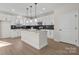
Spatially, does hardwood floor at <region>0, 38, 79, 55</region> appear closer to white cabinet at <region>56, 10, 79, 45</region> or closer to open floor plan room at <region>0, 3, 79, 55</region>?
open floor plan room at <region>0, 3, 79, 55</region>

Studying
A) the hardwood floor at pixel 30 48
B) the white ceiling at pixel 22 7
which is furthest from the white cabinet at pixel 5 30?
the white ceiling at pixel 22 7

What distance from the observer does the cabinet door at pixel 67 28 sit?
9.93 feet

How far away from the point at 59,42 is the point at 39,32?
663 millimetres

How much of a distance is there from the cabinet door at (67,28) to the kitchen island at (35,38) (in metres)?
0.50

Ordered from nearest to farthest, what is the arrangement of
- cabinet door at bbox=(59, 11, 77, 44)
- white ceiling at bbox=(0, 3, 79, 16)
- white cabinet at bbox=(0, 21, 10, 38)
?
white ceiling at bbox=(0, 3, 79, 16), white cabinet at bbox=(0, 21, 10, 38), cabinet door at bbox=(59, 11, 77, 44)

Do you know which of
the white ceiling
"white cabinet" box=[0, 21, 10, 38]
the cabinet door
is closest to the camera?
the white ceiling

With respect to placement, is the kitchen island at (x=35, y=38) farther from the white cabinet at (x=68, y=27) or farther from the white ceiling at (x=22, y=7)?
the white ceiling at (x=22, y=7)

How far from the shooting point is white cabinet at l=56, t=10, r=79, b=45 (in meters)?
3.00

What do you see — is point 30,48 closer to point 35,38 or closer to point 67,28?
point 35,38

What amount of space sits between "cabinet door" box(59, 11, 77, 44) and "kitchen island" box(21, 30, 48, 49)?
505 mm

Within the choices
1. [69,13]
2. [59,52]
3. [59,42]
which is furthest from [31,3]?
[59,52]

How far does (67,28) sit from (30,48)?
3.97 ft

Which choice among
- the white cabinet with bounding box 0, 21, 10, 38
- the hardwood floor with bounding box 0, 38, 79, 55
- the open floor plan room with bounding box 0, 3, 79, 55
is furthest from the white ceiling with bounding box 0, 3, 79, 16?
the hardwood floor with bounding box 0, 38, 79, 55
